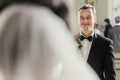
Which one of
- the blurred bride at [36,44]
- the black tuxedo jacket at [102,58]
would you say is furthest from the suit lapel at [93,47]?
the blurred bride at [36,44]

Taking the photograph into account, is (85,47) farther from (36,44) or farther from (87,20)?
(36,44)

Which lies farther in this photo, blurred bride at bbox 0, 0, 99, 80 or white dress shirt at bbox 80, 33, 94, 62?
white dress shirt at bbox 80, 33, 94, 62

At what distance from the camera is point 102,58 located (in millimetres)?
2688

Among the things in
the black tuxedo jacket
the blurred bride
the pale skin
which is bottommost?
the black tuxedo jacket

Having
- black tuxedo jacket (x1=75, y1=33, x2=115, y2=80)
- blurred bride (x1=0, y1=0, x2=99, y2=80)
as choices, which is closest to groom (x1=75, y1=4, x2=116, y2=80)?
black tuxedo jacket (x1=75, y1=33, x2=115, y2=80)

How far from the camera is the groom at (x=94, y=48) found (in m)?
2.65

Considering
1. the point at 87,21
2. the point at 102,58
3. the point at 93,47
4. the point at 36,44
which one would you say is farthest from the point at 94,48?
the point at 36,44

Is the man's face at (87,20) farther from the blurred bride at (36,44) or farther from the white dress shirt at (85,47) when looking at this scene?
the blurred bride at (36,44)

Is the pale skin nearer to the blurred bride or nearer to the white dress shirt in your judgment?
the white dress shirt

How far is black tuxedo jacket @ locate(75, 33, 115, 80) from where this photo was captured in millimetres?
2641

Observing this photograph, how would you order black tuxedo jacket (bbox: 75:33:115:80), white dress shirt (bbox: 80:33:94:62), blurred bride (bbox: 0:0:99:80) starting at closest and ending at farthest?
1. blurred bride (bbox: 0:0:99:80)
2. black tuxedo jacket (bbox: 75:33:115:80)
3. white dress shirt (bbox: 80:33:94:62)

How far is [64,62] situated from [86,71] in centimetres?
6

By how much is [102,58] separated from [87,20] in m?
0.34

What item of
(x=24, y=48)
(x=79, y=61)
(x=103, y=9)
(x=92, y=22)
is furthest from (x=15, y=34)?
(x=103, y=9)
